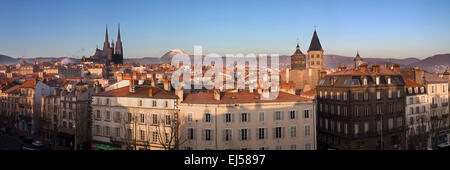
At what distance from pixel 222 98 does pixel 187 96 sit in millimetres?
4623

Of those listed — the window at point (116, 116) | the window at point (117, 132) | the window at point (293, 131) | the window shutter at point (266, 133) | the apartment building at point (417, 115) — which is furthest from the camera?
the apartment building at point (417, 115)

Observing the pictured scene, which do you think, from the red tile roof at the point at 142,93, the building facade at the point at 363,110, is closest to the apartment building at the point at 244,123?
the red tile roof at the point at 142,93

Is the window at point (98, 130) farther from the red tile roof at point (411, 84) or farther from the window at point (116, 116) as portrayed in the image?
the red tile roof at point (411, 84)

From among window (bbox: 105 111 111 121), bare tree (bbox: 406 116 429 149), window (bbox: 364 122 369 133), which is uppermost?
window (bbox: 105 111 111 121)

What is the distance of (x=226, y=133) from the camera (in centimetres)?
3553

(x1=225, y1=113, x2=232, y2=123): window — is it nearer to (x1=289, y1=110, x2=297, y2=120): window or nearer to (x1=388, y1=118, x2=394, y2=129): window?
(x1=289, y1=110, x2=297, y2=120): window

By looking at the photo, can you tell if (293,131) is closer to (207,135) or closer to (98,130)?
(207,135)

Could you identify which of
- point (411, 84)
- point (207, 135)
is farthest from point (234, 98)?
point (411, 84)

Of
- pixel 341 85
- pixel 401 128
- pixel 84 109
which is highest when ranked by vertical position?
pixel 341 85

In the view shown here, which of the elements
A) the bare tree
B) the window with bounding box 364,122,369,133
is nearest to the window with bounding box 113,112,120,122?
the window with bounding box 364,122,369,133
